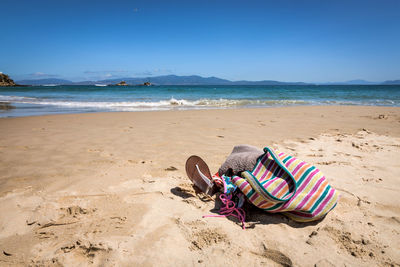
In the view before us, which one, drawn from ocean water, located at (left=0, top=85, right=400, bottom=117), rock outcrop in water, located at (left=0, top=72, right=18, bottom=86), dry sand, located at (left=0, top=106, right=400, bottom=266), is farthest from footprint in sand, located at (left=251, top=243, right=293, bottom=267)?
rock outcrop in water, located at (left=0, top=72, right=18, bottom=86)

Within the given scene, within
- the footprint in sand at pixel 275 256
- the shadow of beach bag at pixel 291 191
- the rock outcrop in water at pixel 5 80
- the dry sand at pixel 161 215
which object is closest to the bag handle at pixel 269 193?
the shadow of beach bag at pixel 291 191

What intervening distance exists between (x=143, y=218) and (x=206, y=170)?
0.82m

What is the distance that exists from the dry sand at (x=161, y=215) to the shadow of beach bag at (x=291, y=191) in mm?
131

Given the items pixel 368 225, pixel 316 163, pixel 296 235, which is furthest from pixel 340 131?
pixel 296 235

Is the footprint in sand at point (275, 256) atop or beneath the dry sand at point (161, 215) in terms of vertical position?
beneath

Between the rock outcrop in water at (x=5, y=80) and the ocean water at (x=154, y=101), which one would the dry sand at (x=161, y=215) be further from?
the rock outcrop in water at (x=5, y=80)

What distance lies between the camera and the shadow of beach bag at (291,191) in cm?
185

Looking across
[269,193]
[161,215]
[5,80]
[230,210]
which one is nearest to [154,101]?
[161,215]

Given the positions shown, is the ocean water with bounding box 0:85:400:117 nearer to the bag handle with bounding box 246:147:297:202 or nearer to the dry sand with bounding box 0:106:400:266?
the dry sand with bounding box 0:106:400:266

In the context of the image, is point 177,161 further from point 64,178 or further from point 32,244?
point 32,244

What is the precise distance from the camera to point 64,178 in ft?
9.00

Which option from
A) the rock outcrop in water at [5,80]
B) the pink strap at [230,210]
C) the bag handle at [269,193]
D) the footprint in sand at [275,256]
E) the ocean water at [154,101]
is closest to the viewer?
the footprint in sand at [275,256]

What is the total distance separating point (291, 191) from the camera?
1.88 m

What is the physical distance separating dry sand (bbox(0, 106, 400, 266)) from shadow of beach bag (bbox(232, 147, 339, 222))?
0.43 feet
